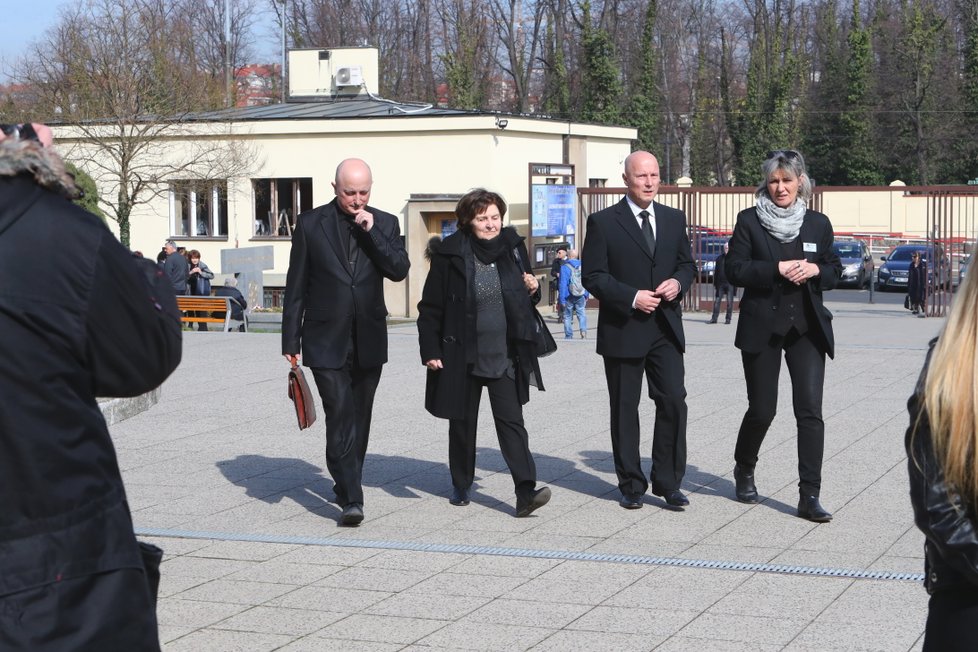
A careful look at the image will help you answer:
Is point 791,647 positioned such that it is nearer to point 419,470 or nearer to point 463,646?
point 463,646

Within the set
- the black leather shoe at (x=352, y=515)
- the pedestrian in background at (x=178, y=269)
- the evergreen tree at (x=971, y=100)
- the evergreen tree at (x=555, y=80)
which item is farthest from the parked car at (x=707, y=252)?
the evergreen tree at (x=971, y=100)

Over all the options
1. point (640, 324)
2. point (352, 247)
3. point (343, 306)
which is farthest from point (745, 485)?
point (352, 247)

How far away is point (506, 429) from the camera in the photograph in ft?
24.9

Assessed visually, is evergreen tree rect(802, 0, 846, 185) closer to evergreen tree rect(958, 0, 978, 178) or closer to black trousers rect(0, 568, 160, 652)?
evergreen tree rect(958, 0, 978, 178)

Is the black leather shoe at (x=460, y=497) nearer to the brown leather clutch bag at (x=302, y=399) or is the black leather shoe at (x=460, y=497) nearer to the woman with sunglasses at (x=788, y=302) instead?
the brown leather clutch bag at (x=302, y=399)

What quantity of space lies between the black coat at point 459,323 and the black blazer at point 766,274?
113 centimetres

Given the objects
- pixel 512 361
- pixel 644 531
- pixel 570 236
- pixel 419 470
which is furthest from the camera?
pixel 570 236

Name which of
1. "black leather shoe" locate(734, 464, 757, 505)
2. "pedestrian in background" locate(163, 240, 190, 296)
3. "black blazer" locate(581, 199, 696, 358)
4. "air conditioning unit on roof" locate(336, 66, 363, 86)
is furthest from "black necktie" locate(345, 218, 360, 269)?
"air conditioning unit on roof" locate(336, 66, 363, 86)

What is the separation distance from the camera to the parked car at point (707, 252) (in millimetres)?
28677

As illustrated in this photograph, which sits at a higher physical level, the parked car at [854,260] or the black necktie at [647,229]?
the black necktie at [647,229]

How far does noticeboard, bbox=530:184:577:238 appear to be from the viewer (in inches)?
1111

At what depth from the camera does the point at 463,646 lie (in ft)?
17.0

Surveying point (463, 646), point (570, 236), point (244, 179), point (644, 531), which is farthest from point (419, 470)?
point (244, 179)

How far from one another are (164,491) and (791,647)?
449 cm
